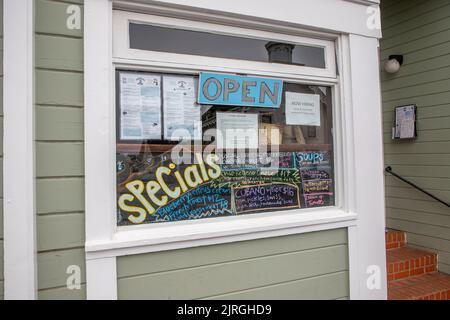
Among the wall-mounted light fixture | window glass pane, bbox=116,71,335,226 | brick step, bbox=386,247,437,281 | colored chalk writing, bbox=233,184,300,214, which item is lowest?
brick step, bbox=386,247,437,281

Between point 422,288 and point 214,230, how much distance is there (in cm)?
224

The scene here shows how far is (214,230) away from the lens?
1780mm

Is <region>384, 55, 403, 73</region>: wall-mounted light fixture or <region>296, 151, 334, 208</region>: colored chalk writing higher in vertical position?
<region>384, 55, 403, 73</region>: wall-mounted light fixture

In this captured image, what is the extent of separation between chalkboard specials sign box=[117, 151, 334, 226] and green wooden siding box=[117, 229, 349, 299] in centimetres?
22

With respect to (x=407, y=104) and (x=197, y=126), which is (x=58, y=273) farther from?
(x=407, y=104)

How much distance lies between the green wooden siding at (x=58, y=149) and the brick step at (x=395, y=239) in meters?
3.17

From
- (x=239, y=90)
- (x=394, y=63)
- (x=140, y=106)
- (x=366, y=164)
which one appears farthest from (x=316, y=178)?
(x=394, y=63)

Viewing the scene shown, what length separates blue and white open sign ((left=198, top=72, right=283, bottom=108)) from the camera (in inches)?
72.8

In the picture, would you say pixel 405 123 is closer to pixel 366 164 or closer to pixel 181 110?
pixel 366 164

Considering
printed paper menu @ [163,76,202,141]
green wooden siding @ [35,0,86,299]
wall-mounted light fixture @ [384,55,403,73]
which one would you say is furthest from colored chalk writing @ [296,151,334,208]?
wall-mounted light fixture @ [384,55,403,73]

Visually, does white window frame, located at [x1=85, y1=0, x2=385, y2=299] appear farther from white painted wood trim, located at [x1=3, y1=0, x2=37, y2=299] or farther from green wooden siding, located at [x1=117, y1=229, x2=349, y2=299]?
white painted wood trim, located at [x1=3, y1=0, x2=37, y2=299]

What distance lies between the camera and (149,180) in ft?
5.74
